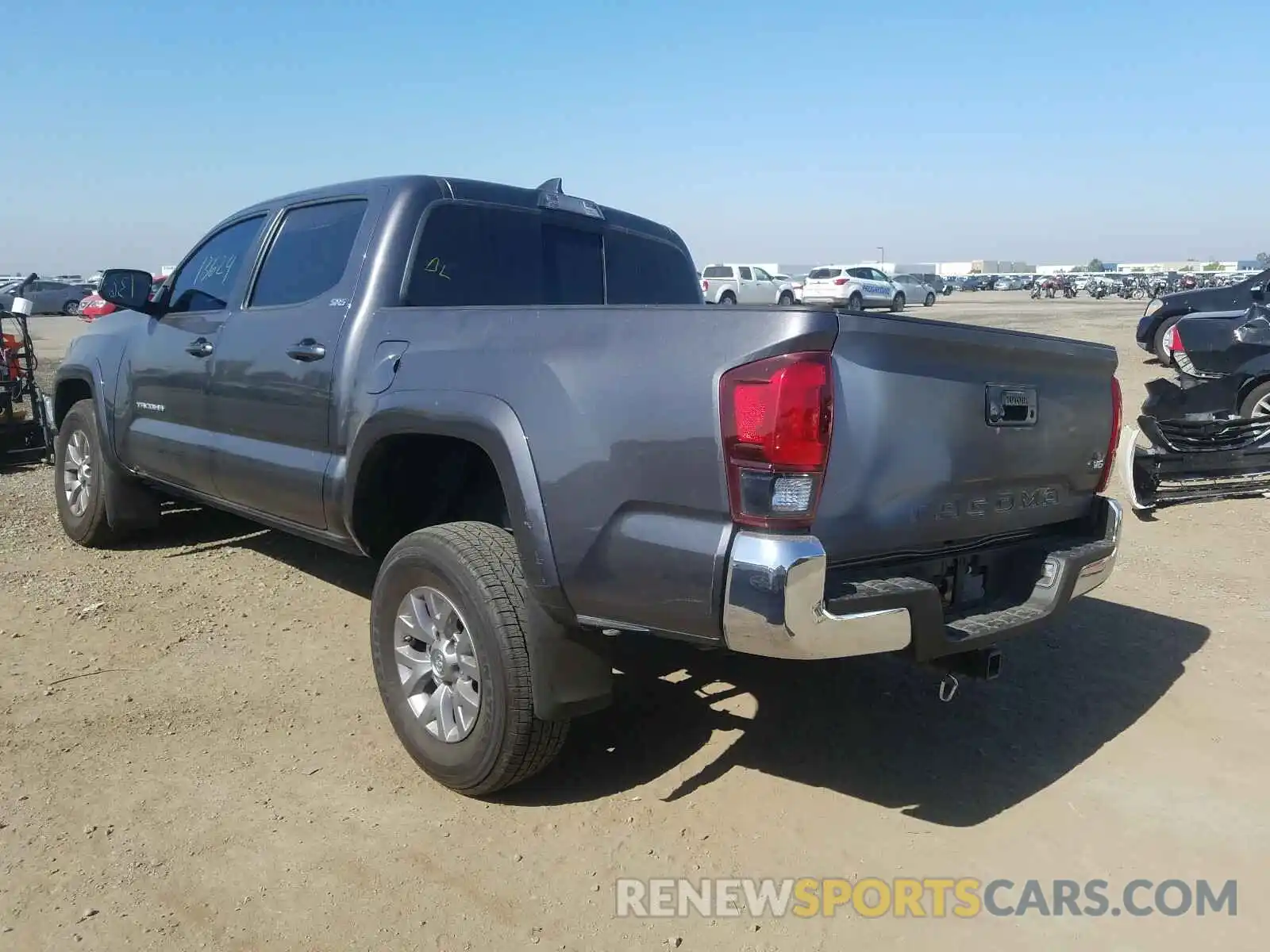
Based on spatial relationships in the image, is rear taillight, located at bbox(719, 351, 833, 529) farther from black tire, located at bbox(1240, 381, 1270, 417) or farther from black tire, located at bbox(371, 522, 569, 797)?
black tire, located at bbox(1240, 381, 1270, 417)

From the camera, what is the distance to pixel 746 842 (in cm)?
305

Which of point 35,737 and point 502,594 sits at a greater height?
point 502,594

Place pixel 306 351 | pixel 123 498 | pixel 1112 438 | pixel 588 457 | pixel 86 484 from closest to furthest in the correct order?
pixel 588 457 → pixel 1112 438 → pixel 306 351 → pixel 123 498 → pixel 86 484

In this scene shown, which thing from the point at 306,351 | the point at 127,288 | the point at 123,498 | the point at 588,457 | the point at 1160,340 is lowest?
the point at 123,498

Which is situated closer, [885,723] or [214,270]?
[885,723]

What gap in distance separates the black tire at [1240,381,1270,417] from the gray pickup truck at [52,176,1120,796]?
643cm

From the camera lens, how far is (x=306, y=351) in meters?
3.89

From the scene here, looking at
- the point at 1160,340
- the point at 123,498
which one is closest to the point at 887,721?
the point at 123,498

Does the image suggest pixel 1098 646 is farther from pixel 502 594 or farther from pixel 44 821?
pixel 44 821

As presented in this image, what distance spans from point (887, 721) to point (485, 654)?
1749 mm

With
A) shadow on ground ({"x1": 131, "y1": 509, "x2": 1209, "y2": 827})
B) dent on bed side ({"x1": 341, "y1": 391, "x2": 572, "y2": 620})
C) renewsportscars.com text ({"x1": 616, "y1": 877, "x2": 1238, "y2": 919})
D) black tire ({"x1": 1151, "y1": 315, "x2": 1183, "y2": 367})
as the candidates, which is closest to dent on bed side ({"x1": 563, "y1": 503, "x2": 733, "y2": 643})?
dent on bed side ({"x1": 341, "y1": 391, "x2": 572, "y2": 620})

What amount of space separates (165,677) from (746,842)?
2601 millimetres

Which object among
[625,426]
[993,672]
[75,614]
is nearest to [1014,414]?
[993,672]

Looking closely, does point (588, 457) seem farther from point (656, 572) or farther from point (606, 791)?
point (606, 791)
